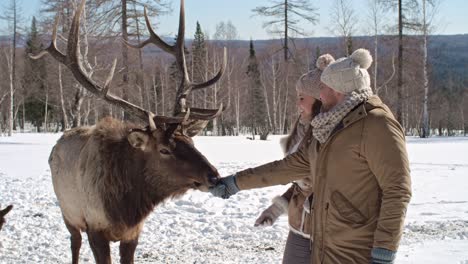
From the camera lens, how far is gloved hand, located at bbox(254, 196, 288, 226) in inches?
164

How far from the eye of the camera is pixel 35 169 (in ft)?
47.3

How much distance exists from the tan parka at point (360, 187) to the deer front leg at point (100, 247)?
2.70 m

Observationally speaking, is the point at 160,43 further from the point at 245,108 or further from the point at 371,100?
the point at 245,108

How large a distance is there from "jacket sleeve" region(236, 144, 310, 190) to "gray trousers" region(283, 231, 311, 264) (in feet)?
1.54

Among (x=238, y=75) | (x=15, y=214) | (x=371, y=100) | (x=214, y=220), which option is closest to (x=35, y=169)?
(x=15, y=214)

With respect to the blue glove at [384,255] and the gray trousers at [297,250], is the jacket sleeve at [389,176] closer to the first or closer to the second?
the blue glove at [384,255]

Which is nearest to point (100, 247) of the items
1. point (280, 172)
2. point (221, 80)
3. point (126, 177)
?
point (126, 177)

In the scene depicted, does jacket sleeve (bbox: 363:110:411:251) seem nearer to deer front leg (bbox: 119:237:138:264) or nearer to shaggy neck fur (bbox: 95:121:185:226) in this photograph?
shaggy neck fur (bbox: 95:121:185:226)

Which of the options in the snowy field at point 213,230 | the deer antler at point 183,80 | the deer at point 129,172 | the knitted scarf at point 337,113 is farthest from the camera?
the snowy field at point 213,230

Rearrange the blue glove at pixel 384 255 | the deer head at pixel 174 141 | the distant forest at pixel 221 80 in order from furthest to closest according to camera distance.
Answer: the distant forest at pixel 221 80
the deer head at pixel 174 141
the blue glove at pixel 384 255

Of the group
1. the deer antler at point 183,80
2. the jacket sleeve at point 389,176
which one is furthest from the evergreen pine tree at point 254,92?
the jacket sleeve at point 389,176

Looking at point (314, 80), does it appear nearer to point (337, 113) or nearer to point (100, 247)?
point (337, 113)

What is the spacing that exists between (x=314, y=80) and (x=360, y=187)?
1.24 meters

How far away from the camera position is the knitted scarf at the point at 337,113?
2.68 meters
